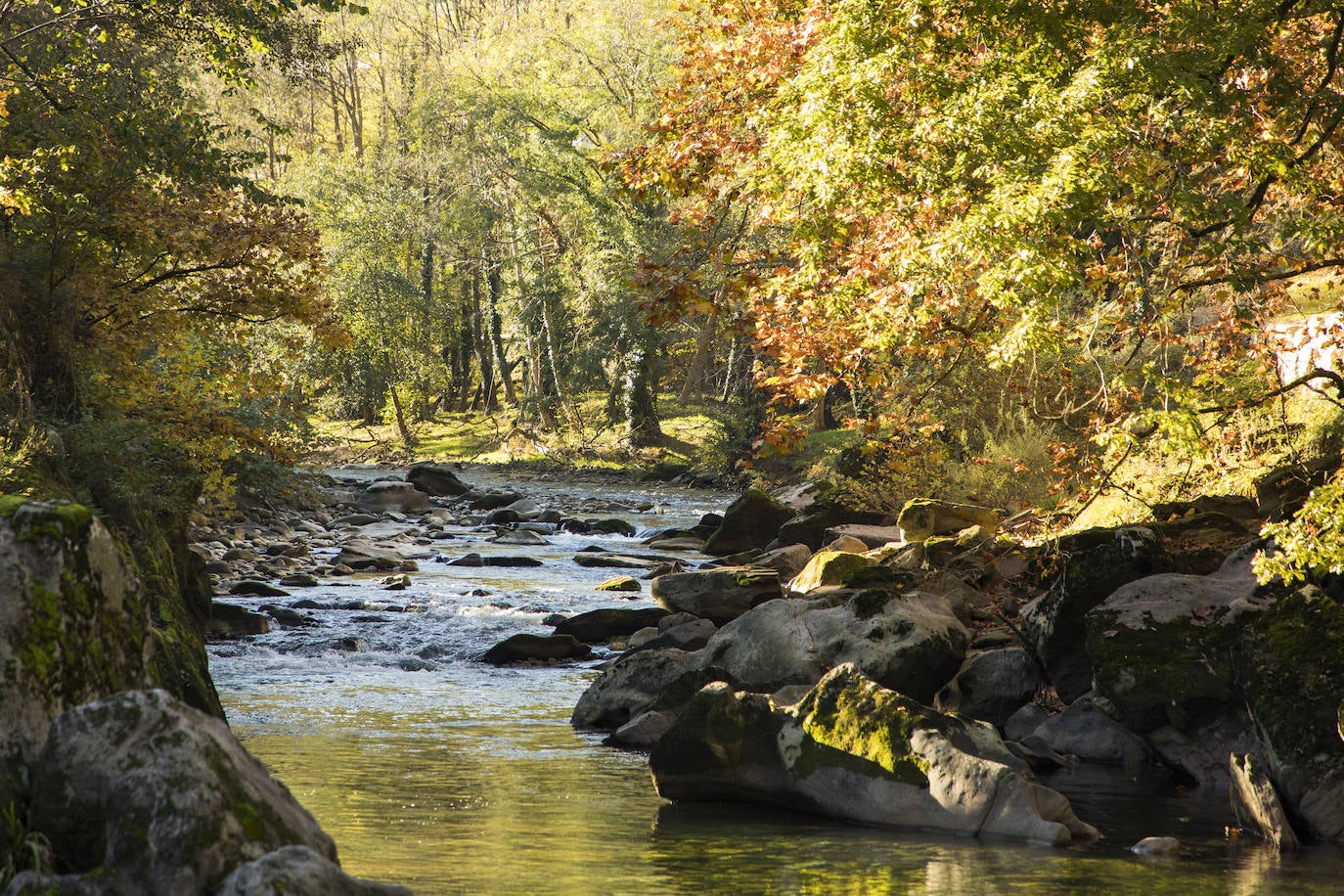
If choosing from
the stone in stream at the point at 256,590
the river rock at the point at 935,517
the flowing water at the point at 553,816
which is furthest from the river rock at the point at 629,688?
the stone in stream at the point at 256,590

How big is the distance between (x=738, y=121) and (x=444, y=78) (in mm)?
36706

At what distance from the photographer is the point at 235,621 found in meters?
15.0

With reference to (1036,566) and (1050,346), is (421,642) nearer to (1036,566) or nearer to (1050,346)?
(1036,566)

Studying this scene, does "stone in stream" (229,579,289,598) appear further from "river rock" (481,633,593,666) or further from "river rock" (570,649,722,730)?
"river rock" (570,649,722,730)

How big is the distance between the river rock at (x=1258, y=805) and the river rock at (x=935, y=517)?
9.29 m

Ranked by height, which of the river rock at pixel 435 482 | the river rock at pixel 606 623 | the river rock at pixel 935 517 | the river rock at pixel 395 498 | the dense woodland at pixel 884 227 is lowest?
the river rock at pixel 606 623

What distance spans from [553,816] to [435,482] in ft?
90.0

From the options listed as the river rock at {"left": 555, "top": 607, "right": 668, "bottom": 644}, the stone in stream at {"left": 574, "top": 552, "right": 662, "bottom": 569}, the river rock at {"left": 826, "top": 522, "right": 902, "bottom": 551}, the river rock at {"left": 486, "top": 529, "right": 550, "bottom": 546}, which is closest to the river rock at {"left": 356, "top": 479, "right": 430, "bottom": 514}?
the river rock at {"left": 486, "top": 529, "right": 550, "bottom": 546}

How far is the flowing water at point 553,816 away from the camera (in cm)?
653

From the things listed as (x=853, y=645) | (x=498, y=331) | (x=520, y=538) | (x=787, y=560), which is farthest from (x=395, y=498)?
(x=853, y=645)

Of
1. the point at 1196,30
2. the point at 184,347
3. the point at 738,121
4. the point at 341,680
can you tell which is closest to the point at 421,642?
the point at 341,680

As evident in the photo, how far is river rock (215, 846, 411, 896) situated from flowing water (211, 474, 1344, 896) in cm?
159

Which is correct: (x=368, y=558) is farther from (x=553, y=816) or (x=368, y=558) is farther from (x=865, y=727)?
(x=865, y=727)

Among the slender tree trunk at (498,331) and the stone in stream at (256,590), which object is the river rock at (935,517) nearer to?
the stone in stream at (256,590)
